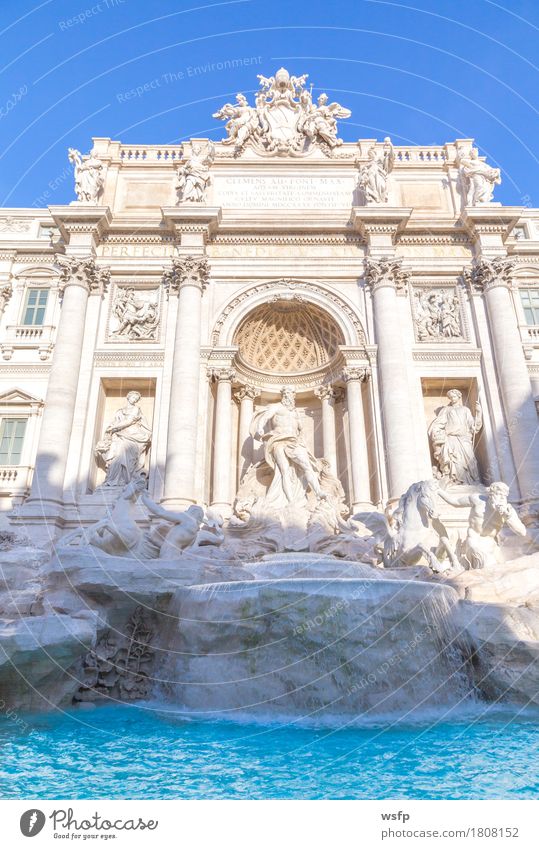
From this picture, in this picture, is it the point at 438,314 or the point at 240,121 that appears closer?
the point at 438,314

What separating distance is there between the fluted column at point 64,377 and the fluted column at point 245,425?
4.85 m

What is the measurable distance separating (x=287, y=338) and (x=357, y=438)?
4.64 metres

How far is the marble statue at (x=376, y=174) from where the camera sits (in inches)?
718

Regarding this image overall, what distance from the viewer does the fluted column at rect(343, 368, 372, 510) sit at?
15295 mm

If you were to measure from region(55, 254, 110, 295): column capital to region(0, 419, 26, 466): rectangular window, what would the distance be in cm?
434

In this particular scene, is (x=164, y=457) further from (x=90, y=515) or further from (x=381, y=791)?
(x=381, y=791)

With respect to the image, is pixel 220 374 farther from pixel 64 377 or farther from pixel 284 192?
pixel 284 192

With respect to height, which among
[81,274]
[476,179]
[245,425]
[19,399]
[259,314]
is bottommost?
[245,425]

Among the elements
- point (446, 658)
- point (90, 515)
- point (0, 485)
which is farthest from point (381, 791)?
point (0, 485)

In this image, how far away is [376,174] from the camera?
18469 mm

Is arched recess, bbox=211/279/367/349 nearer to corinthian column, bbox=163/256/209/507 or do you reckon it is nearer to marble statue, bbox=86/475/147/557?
corinthian column, bbox=163/256/209/507

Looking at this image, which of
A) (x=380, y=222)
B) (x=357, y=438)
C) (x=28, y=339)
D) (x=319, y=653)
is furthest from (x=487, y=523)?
(x=28, y=339)

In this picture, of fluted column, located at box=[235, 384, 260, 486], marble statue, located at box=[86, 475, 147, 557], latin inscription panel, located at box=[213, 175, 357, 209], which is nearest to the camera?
marble statue, located at box=[86, 475, 147, 557]
